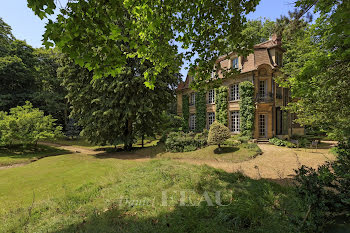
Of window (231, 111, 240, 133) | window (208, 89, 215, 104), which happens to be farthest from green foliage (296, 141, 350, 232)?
window (208, 89, 215, 104)

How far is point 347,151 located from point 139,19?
5.81m

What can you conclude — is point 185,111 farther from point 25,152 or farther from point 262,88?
point 25,152

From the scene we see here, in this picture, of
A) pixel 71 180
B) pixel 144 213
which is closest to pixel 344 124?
pixel 144 213

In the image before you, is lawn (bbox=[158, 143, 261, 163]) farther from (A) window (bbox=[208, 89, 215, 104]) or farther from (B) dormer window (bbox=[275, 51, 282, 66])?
(B) dormer window (bbox=[275, 51, 282, 66])

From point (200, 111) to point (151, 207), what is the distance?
66.0ft

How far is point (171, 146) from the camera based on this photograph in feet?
51.7

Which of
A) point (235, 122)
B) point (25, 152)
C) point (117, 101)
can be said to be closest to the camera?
point (117, 101)

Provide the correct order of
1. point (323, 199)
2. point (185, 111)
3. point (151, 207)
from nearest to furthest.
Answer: point (323, 199) → point (151, 207) → point (185, 111)

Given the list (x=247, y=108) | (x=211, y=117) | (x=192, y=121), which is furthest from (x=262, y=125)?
(x=192, y=121)

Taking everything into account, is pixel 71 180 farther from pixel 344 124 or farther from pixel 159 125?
pixel 344 124

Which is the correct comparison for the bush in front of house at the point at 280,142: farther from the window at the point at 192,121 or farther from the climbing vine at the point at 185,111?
the climbing vine at the point at 185,111

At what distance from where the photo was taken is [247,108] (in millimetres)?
18453

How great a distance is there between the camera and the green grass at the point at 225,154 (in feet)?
40.0

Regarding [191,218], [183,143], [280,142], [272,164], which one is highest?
[280,142]
